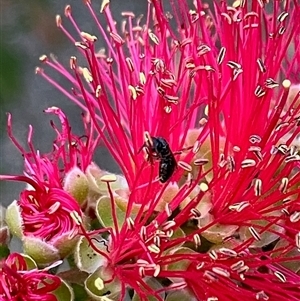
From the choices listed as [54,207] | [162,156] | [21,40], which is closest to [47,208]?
[54,207]

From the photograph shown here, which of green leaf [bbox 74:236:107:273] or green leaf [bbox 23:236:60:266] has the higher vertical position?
green leaf [bbox 23:236:60:266]

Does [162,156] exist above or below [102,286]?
above

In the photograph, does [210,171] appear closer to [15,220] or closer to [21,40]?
[15,220]

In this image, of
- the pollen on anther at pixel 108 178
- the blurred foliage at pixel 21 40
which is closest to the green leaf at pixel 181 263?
the pollen on anther at pixel 108 178

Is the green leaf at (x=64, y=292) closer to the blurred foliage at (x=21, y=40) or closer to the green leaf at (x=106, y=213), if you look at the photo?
the green leaf at (x=106, y=213)

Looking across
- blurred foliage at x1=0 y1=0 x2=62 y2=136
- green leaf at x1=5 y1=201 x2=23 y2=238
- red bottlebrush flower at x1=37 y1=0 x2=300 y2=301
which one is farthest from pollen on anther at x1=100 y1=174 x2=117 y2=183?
blurred foliage at x1=0 y1=0 x2=62 y2=136

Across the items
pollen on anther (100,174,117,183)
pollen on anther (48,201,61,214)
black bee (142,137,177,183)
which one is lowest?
pollen on anther (48,201,61,214)

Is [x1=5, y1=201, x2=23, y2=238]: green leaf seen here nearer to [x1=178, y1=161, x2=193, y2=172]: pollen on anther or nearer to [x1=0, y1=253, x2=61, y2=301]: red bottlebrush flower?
[x1=0, y1=253, x2=61, y2=301]: red bottlebrush flower

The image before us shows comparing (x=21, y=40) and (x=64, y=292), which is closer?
(x=64, y=292)

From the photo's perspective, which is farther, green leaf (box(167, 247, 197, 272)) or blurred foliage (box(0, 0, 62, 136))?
blurred foliage (box(0, 0, 62, 136))
